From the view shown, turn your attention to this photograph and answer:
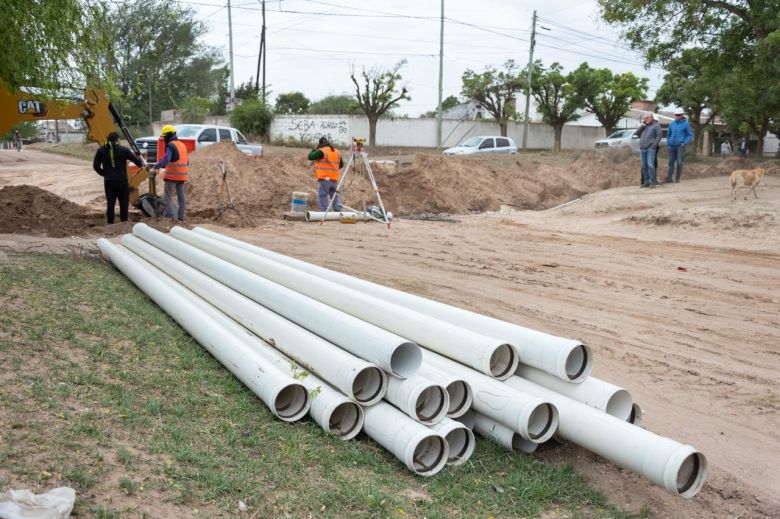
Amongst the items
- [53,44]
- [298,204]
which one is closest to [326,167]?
[298,204]

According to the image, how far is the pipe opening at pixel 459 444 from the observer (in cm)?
480

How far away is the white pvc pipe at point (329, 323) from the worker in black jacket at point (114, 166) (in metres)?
5.81

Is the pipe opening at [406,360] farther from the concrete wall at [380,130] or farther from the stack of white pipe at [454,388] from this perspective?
the concrete wall at [380,130]

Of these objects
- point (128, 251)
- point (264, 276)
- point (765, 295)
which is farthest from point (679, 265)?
point (128, 251)

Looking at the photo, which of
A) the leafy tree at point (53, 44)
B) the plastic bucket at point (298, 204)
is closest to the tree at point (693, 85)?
the plastic bucket at point (298, 204)

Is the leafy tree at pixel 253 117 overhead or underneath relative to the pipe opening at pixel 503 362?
overhead

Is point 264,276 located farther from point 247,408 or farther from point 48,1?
point 48,1

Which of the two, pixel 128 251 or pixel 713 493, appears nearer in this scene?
pixel 713 493

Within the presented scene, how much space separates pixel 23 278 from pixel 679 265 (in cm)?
923

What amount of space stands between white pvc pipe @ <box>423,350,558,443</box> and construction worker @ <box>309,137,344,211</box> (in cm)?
1073

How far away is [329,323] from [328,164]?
10.7m

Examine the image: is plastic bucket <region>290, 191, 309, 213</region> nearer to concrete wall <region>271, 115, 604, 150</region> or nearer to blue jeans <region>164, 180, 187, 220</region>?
blue jeans <region>164, 180, 187, 220</region>

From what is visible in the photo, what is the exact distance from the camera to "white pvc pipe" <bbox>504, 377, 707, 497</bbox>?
4.13 metres

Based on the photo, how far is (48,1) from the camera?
8.02m
